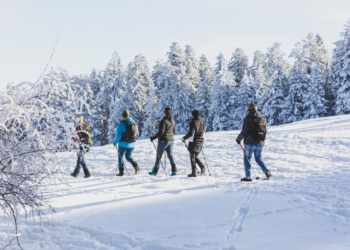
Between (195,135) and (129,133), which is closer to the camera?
(195,135)

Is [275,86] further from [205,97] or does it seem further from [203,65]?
[203,65]

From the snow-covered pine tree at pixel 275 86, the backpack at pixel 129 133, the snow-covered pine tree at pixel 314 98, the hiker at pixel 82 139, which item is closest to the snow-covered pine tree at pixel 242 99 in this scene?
the snow-covered pine tree at pixel 275 86

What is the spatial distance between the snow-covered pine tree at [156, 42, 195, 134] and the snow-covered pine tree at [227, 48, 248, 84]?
814 centimetres

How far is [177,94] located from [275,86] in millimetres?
11936

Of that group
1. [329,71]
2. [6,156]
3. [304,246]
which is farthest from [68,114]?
[329,71]

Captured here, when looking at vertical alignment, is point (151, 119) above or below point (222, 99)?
below

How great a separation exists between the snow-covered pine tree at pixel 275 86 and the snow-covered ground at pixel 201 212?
25.3m

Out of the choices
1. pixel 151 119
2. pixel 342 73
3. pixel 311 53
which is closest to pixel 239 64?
pixel 311 53

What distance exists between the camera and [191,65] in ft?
115

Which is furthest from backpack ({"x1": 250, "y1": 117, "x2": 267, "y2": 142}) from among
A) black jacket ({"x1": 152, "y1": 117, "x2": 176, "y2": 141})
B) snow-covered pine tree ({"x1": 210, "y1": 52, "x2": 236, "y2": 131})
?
snow-covered pine tree ({"x1": 210, "y1": 52, "x2": 236, "y2": 131})

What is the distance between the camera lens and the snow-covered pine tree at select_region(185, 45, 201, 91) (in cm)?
3484

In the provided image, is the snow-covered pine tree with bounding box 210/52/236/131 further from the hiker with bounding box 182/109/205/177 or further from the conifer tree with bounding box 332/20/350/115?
the hiker with bounding box 182/109/205/177

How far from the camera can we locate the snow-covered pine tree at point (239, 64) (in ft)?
119

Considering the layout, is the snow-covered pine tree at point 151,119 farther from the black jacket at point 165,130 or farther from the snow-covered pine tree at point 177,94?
the black jacket at point 165,130
